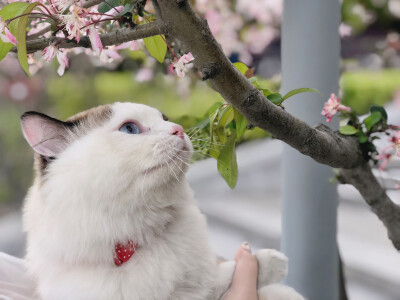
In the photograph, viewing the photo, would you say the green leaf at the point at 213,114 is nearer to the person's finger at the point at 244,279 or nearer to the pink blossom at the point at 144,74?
the person's finger at the point at 244,279

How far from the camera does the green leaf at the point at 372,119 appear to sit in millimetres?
766

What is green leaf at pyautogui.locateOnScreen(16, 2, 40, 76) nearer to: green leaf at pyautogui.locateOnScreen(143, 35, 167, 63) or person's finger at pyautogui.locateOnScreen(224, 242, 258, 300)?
green leaf at pyautogui.locateOnScreen(143, 35, 167, 63)

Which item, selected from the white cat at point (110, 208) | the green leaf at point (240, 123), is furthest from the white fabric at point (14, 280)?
the green leaf at point (240, 123)

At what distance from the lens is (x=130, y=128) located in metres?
0.61

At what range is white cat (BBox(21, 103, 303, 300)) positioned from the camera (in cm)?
57

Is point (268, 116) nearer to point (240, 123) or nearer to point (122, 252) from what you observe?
point (240, 123)

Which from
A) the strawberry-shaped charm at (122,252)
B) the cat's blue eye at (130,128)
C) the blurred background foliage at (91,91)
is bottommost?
the strawberry-shaped charm at (122,252)

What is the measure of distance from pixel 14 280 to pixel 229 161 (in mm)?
413

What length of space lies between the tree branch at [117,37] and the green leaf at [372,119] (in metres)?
0.47

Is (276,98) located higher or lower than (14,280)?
higher

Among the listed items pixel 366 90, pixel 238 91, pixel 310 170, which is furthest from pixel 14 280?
pixel 366 90

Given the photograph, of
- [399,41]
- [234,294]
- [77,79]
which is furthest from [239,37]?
[399,41]

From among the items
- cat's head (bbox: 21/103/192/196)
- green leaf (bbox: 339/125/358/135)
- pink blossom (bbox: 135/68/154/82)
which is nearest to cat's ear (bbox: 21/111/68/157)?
cat's head (bbox: 21/103/192/196)

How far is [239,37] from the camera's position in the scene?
1.66 m
